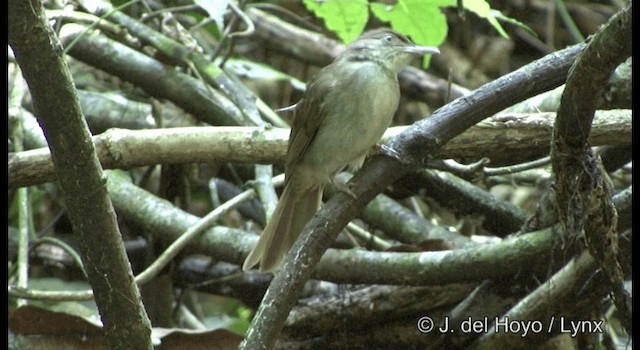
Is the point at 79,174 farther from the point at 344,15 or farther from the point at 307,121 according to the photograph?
the point at 344,15

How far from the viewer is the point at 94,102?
162 inches

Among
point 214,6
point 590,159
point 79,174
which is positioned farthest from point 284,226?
point 79,174

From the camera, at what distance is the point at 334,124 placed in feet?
9.82

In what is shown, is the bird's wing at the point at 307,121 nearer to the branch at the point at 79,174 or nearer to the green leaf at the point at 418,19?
the green leaf at the point at 418,19

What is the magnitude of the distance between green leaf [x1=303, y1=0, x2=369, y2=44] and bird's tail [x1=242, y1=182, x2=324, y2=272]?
1.68ft

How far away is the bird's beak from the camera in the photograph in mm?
3053

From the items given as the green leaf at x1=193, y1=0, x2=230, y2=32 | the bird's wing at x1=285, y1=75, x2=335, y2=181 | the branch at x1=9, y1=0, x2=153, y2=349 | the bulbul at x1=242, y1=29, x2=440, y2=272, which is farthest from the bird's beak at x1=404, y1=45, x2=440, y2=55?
the branch at x1=9, y1=0, x2=153, y2=349

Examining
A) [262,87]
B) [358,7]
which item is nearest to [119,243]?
[358,7]

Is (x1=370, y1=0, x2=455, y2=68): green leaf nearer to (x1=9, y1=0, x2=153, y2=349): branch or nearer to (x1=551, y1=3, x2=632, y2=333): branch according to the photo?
(x1=551, y1=3, x2=632, y2=333): branch

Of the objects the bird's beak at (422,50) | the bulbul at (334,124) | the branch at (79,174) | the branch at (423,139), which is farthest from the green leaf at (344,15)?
the branch at (79,174)

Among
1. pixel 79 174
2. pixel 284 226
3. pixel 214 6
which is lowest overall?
pixel 79 174

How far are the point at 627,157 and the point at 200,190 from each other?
1783 millimetres

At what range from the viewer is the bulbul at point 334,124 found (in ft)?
9.55

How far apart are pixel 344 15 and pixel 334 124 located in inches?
14.8
